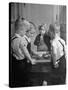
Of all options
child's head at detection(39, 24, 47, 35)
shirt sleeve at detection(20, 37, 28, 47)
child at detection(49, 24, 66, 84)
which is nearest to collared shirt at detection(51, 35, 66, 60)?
child at detection(49, 24, 66, 84)

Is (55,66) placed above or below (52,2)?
below

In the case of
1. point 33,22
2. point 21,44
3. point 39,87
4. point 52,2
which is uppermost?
point 52,2

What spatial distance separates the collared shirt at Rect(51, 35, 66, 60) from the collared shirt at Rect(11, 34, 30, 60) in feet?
0.79

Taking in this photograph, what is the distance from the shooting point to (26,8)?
2.47 m

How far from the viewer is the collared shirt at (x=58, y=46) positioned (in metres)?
2.56

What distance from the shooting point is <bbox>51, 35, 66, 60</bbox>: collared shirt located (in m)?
2.56

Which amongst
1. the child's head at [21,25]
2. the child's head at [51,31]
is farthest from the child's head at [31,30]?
the child's head at [51,31]

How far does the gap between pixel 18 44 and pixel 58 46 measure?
13.8 inches

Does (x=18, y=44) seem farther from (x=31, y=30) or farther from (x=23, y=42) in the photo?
(x=31, y=30)

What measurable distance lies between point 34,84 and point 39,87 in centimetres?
5

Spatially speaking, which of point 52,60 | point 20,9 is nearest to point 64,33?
point 52,60

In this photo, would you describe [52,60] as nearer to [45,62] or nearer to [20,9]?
[45,62]

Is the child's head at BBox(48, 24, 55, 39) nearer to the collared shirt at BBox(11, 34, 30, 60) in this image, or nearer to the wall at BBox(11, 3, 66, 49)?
the wall at BBox(11, 3, 66, 49)

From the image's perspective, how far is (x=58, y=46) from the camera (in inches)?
102
